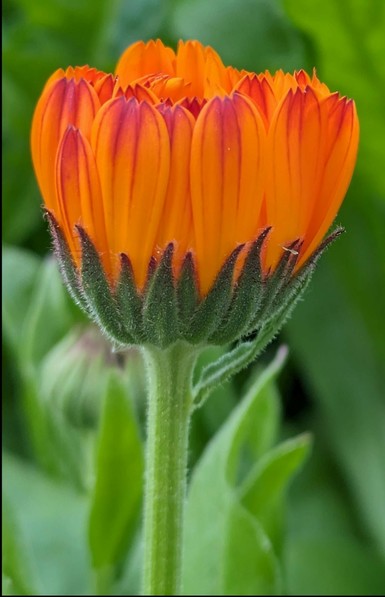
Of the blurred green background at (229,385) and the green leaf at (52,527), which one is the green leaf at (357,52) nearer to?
the blurred green background at (229,385)

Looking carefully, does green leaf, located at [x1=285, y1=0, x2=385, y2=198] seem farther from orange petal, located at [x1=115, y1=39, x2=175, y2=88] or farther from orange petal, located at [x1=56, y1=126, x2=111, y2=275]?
orange petal, located at [x1=56, y1=126, x2=111, y2=275]

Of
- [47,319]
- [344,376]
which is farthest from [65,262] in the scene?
[344,376]

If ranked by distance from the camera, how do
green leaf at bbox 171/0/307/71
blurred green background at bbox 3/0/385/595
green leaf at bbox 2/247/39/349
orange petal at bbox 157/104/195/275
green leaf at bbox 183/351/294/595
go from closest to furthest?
orange petal at bbox 157/104/195/275, green leaf at bbox 183/351/294/595, blurred green background at bbox 3/0/385/595, green leaf at bbox 2/247/39/349, green leaf at bbox 171/0/307/71

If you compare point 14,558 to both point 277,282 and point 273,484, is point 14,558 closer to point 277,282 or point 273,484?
point 273,484

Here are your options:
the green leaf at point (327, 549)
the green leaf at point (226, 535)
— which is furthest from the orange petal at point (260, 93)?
the green leaf at point (327, 549)

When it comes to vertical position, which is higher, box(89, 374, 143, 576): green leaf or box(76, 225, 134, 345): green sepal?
box(76, 225, 134, 345): green sepal

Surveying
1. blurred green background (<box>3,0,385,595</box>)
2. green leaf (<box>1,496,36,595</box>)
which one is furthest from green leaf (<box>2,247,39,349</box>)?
green leaf (<box>1,496,36,595</box>)
